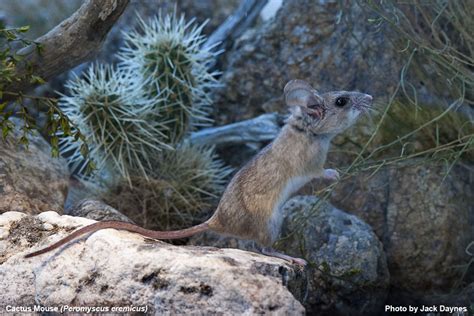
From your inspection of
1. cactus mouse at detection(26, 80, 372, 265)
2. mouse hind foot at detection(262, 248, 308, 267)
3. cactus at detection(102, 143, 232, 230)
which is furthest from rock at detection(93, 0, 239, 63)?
mouse hind foot at detection(262, 248, 308, 267)

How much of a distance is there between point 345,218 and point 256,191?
4.30 ft

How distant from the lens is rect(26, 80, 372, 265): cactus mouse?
4.16 meters

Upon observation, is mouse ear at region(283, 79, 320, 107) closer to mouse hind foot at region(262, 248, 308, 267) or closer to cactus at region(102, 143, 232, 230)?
mouse hind foot at region(262, 248, 308, 267)

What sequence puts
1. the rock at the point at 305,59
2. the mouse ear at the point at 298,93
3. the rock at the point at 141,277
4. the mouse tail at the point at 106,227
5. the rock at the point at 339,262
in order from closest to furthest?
the rock at the point at 141,277 < the mouse tail at the point at 106,227 < the mouse ear at the point at 298,93 < the rock at the point at 339,262 < the rock at the point at 305,59

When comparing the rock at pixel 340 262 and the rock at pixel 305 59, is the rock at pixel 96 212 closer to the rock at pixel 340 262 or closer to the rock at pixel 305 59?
the rock at pixel 340 262

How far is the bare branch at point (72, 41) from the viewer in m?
4.68

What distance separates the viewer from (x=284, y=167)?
167 inches

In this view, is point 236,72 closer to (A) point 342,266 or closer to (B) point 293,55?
(B) point 293,55

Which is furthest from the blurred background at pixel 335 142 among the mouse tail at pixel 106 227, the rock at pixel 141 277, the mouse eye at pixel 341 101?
the rock at pixel 141 277

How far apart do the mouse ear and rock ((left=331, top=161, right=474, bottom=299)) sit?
57.6 inches

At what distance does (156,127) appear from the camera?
6.04 metres

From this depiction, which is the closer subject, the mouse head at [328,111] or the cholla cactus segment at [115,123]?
the mouse head at [328,111]

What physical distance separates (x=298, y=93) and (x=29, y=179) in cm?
192

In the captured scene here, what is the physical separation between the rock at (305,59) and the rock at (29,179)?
2.29 meters
